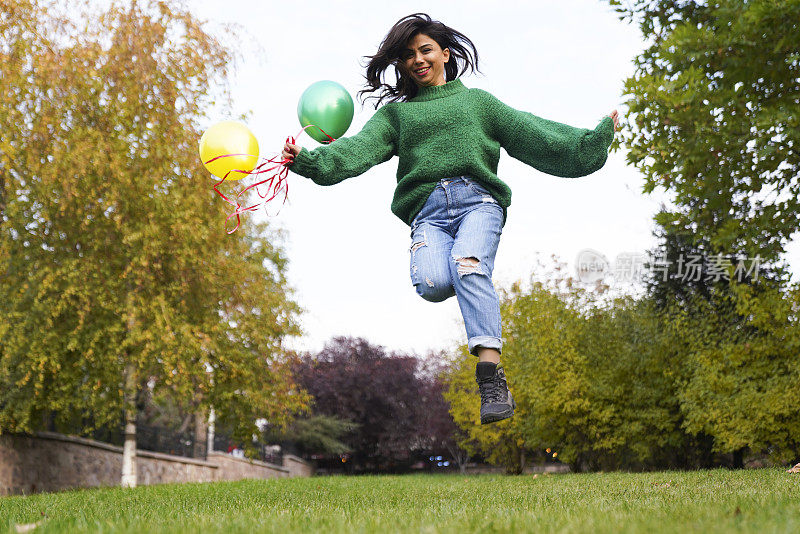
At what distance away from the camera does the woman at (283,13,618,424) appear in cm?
402

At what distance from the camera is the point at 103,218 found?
545 inches

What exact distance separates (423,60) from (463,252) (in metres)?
1.34

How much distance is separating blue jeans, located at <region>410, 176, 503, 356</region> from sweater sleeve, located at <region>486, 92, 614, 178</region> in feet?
1.59

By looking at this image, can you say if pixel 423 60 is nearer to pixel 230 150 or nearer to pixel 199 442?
pixel 230 150

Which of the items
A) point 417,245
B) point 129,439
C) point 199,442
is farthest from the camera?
point 199,442

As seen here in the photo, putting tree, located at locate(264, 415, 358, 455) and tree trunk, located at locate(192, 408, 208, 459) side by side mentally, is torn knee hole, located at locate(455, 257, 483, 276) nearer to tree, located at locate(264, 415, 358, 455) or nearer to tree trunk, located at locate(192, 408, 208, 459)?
tree trunk, located at locate(192, 408, 208, 459)

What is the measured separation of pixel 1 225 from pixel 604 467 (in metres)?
17.7

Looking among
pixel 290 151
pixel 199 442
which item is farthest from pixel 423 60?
pixel 199 442

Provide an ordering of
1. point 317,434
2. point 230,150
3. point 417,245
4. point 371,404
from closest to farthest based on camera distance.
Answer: point 230,150 → point 417,245 → point 317,434 → point 371,404

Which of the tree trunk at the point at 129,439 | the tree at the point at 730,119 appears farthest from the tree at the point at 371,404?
the tree at the point at 730,119

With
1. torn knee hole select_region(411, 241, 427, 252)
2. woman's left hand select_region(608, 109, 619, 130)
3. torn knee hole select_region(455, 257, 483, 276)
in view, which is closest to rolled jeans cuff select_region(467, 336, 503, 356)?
torn knee hole select_region(455, 257, 483, 276)

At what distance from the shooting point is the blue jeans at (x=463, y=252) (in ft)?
13.2

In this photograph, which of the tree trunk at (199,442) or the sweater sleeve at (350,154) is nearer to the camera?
the sweater sleeve at (350,154)

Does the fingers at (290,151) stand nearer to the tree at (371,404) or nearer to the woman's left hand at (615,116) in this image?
the woman's left hand at (615,116)
